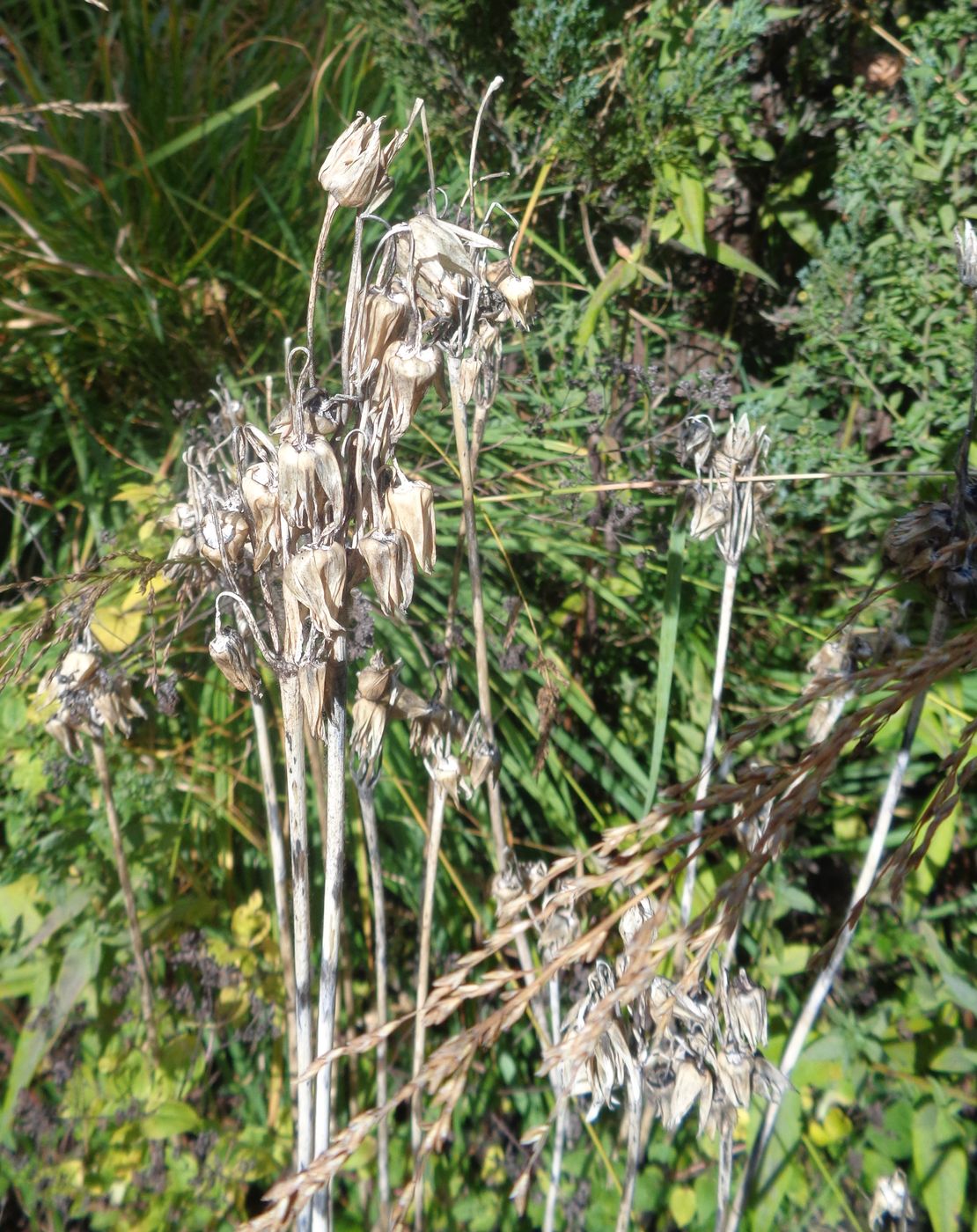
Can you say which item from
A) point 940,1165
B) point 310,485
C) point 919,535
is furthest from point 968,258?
point 940,1165

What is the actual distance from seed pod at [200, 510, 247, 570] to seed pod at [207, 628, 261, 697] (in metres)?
0.06

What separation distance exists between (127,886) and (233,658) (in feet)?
2.23

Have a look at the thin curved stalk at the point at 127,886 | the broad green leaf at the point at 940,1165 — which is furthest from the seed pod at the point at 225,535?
the broad green leaf at the point at 940,1165

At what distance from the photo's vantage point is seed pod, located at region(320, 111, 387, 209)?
2.17 feet

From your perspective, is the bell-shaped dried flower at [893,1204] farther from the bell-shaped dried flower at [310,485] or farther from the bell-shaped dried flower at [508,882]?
the bell-shaped dried flower at [310,485]

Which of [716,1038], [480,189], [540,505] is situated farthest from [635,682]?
[480,189]

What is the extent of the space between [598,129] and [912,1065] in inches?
62.5

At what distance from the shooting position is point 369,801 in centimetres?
94

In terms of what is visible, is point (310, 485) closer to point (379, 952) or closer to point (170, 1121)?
point (379, 952)

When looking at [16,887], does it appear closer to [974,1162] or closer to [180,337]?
[180,337]

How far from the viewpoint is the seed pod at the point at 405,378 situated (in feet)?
2.15

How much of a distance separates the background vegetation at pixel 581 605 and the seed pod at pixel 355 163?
27.6 inches

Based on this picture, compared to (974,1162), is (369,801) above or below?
Result: above

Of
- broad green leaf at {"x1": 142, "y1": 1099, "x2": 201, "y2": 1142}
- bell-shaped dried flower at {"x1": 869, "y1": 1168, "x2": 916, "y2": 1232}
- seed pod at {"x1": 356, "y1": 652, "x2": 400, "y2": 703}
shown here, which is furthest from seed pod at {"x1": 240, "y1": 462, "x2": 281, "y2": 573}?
broad green leaf at {"x1": 142, "y1": 1099, "x2": 201, "y2": 1142}
